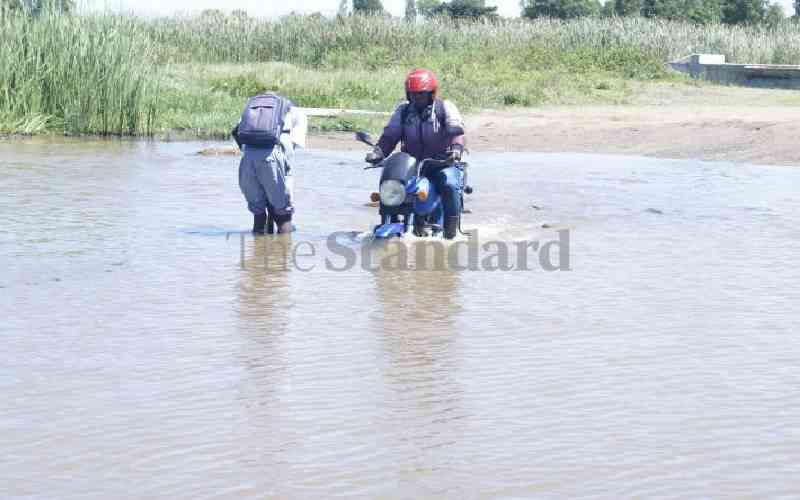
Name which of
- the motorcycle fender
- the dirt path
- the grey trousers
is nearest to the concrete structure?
the dirt path

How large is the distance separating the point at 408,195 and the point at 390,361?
3.94m

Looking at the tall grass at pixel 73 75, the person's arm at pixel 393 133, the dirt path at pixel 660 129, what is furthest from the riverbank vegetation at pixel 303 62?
the person's arm at pixel 393 133

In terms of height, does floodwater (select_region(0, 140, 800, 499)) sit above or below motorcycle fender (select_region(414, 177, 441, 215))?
below

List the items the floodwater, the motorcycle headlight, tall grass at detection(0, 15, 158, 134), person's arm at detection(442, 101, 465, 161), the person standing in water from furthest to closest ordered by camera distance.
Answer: tall grass at detection(0, 15, 158, 134), the person standing in water, person's arm at detection(442, 101, 465, 161), the motorcycle headlight, the floodwater

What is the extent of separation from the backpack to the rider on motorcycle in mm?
722

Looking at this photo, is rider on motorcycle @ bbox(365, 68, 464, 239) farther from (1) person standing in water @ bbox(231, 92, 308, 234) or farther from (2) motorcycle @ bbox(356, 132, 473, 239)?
(1) person standing in water @ bbox(231, 92, 308, 234)

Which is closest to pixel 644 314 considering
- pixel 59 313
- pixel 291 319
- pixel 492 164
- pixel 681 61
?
pixel 291 319

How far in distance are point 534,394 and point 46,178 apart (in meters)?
10.3

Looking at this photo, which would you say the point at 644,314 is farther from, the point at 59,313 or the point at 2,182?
the point at 2,182

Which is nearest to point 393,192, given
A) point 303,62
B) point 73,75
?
point 73,75

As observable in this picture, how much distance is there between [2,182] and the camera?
14680mm

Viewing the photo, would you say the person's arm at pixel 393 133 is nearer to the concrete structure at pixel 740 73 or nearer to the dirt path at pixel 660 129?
the dirt path at pixel 660 129

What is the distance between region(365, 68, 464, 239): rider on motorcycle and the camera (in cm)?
1056

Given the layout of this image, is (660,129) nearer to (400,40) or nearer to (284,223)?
(284,223)
